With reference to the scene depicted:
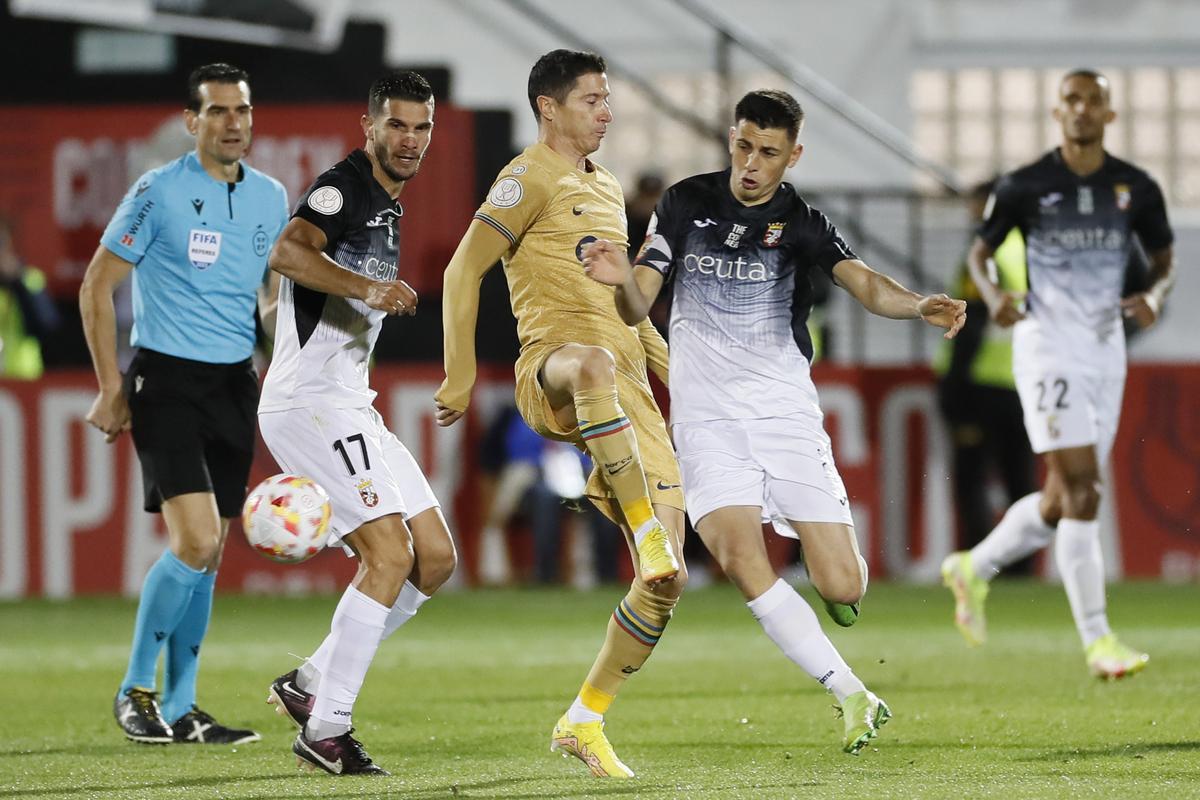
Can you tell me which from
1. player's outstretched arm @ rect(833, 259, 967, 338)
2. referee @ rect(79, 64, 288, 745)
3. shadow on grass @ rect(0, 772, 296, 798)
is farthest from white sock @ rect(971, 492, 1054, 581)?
shadow on grass @ rect(0, 772, 296, 798)

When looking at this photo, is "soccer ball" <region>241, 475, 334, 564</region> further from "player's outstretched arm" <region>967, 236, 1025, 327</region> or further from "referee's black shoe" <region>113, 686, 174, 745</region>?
"player's outstretched arm" <region>967, 236, 1025, 327</region>

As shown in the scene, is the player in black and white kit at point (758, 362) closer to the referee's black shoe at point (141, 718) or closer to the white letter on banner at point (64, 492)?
the referee's black shoe at point (141, 718)

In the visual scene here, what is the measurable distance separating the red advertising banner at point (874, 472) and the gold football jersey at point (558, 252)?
6.90 metres

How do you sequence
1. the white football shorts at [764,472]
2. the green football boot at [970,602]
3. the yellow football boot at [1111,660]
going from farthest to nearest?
the green football boot at [970,602] → the yellow football boot at [1111,660] → the white football shorts at [764,472]

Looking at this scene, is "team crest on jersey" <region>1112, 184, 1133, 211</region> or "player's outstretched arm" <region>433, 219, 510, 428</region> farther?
"team crest on jersey" <region>1112, 184, 1133, 211</region>

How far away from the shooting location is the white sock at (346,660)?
6211 mm

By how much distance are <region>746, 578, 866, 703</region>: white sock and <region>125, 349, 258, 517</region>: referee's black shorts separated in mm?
2183

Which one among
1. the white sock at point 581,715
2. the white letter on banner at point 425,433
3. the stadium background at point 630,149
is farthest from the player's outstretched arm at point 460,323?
the white letter on banner at point 425,433

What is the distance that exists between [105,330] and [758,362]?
244 centimetres

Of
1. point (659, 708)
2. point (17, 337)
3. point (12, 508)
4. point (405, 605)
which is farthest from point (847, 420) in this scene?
point (405, 605)

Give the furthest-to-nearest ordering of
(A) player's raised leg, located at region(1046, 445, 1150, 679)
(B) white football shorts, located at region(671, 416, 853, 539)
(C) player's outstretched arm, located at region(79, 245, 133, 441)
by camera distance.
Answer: (A) player's raised leg, located at region(1046, 445, 1150, 679), (C) player's outstretched arm, located at region(79, 245, 133, 441), (B) white football shorts, located at region(671, 416, 853, 539)

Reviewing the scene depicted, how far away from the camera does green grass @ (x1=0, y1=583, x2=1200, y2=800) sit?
589 cm

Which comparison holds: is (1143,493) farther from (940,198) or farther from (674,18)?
(674,18)

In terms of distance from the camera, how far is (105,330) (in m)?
7.30
